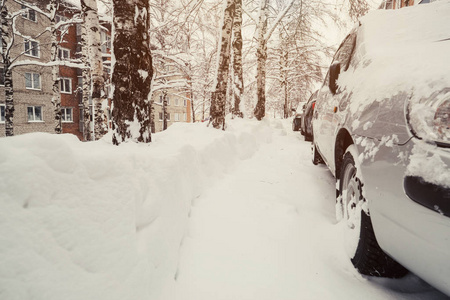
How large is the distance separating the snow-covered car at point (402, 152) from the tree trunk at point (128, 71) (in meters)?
→ 2.18

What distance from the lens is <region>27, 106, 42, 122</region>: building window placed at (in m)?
22.5

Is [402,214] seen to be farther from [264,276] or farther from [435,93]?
[264,276]

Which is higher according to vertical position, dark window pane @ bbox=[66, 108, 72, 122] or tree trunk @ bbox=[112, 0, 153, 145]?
dark window pane @ bbox=[66, 108, 72, 122]

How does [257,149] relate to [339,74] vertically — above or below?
below

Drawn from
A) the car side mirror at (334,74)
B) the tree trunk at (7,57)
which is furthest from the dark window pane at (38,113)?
the car side mirror at (334,74)

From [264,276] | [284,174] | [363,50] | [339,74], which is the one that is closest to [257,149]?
[284,174]

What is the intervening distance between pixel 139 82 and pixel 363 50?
2.33 m

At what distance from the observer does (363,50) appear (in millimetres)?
2242

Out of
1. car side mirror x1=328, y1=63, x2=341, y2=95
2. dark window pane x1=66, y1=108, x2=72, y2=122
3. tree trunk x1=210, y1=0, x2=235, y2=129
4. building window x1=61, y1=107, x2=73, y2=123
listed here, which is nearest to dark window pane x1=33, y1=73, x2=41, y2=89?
building window x1=61, y1=107, x2=73, y2=123

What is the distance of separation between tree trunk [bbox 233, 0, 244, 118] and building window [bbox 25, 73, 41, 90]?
22.4 meters

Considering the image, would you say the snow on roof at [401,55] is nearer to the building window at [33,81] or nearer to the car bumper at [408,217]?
the car bumper at [408,217]

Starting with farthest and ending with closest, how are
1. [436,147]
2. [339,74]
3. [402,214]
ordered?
[339,74] < [402,214] < [436,147]

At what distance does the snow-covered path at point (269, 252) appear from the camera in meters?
1.59

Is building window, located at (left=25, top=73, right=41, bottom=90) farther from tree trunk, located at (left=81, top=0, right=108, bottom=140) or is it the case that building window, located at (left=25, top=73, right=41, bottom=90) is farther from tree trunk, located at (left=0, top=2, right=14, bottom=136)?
tree trunk, located at (left=81, top=0, right=108, bottom=140)
